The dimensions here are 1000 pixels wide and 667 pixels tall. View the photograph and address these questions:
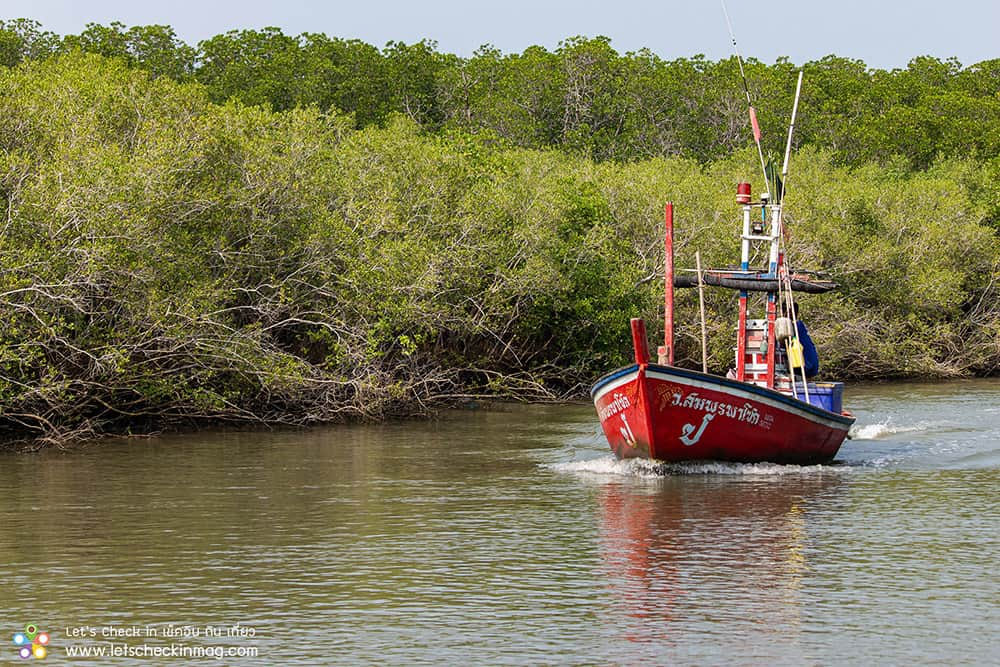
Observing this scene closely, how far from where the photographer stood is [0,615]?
35.0ft

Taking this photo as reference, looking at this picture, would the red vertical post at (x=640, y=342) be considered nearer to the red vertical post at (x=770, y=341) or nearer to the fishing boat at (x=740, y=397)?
the fishing boat at (x=740, y=397)

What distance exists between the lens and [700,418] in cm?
1748

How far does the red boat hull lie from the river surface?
0.34 m

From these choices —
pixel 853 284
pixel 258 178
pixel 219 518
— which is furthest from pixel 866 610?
pixel 853 284

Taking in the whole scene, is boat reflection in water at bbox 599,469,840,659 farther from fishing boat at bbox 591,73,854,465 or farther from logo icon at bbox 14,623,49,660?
logo icon at bbox 14,623,49,660

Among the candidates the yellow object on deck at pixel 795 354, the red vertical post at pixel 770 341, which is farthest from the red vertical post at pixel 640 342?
the yellow object on deck at pixel 795 354

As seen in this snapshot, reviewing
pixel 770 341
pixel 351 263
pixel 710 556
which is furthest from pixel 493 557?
pixel 351 263

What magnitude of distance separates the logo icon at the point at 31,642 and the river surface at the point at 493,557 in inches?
3.8

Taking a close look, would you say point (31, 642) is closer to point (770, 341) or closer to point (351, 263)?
point (770, 341)

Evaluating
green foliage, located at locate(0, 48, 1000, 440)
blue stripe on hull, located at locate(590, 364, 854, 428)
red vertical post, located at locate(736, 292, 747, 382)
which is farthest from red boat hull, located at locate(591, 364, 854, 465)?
green foliage, located at locate(0, 48, 1000, 440)

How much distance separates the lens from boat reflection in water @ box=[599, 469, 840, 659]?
1021 centimetres

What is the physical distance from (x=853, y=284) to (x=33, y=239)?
23.9m

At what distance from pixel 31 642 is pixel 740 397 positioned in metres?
9.83

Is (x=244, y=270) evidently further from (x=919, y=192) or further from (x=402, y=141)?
(x=919, y=192)
